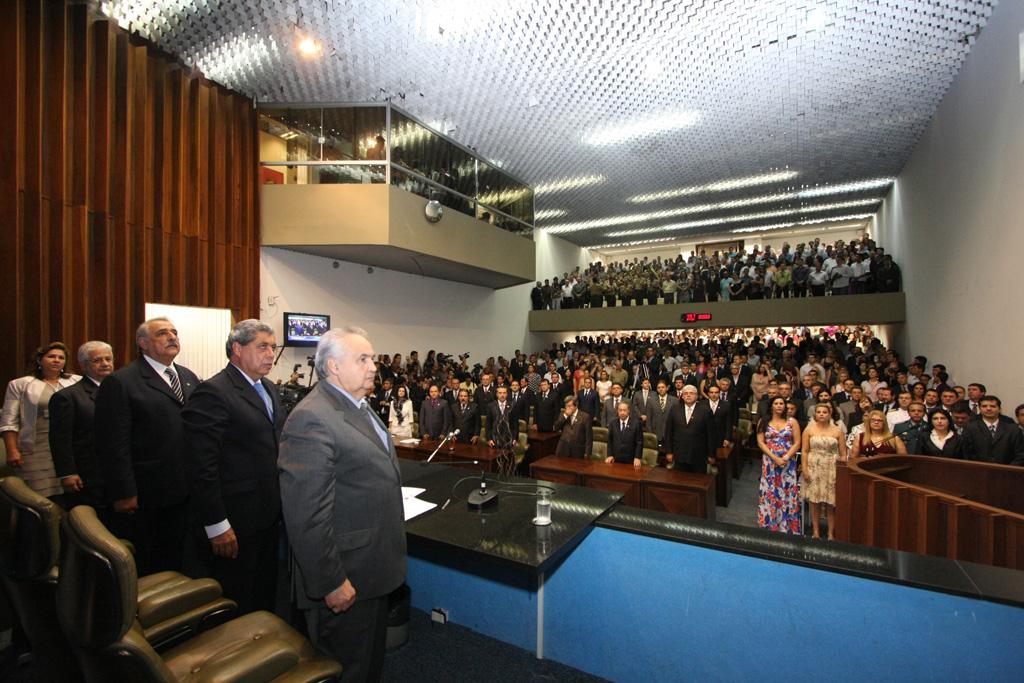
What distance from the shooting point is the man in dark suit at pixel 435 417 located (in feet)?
21.5

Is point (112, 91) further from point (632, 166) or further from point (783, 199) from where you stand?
point (783, 199)

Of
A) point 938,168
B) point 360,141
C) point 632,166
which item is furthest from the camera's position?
point 632,166

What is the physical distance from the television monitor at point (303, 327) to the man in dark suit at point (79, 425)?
486 cm

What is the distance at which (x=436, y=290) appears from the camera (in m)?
11.5

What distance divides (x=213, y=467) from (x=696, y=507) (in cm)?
358

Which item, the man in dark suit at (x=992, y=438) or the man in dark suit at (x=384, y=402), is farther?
the man in dark suit at (x=384, y=402)

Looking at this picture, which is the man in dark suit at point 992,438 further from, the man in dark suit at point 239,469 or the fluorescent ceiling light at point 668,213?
the fluorescent ceiling light at point 668,213

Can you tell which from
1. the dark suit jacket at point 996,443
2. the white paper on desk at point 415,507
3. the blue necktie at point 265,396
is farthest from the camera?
the dark suit jacket at point 996,443

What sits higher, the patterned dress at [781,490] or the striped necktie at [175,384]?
the striped necktie at [175,384]

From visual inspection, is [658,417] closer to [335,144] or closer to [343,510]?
[343,510]

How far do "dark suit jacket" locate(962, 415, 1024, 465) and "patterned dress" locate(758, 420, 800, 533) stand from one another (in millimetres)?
1344

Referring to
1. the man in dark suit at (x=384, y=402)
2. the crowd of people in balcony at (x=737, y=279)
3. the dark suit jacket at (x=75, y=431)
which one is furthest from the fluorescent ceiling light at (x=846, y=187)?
the dark suit jacket at (x=75, y=431)

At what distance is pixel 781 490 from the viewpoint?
4.45 m

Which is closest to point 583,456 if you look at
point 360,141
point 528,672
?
point 528,672
